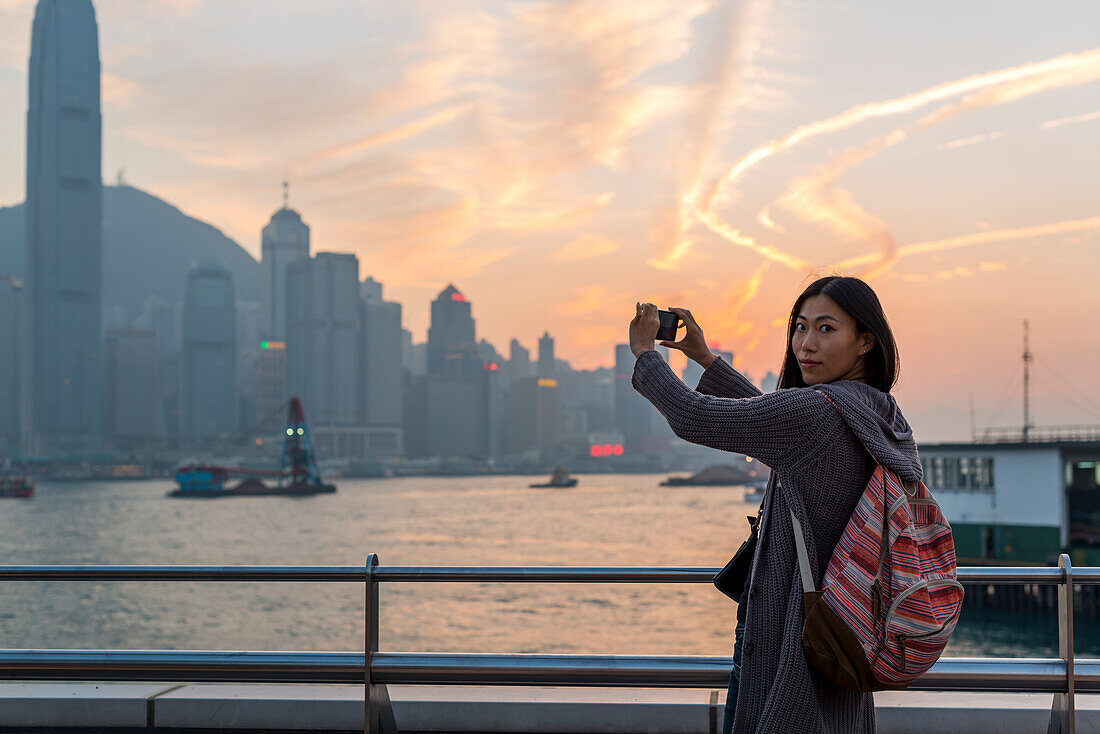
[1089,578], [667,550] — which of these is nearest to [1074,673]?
[1089,578]

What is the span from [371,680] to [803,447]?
8.02 feet

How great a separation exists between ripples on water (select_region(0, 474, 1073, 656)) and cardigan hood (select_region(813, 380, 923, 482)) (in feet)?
45.3

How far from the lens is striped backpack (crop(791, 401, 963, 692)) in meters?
2.10

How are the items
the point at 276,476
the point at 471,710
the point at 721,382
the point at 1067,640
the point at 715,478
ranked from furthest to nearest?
the point at 715,478, the point at 276,476, the point at 471,710, the point at 1067,640, the point at 721,382

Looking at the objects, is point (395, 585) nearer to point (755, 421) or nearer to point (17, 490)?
point (755, 421)

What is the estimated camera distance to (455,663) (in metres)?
3.89

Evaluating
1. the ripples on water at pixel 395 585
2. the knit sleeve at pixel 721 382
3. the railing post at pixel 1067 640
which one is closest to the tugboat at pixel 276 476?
the ripples on water at pixel 395 585

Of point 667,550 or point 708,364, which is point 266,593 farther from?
point 708,364

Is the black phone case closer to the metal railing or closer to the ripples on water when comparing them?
the metal railing

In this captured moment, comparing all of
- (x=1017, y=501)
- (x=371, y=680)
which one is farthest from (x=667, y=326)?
(x=1017, y=501)

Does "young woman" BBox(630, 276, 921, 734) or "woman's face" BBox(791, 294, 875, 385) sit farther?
"woman's face" BBox(791, 294, 875, 385)

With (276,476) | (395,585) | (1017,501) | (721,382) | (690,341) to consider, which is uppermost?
(690,341)

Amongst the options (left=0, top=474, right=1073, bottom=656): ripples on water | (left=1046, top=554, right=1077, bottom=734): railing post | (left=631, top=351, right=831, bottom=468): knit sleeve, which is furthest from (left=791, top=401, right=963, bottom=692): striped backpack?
(left=0, top=474, right=1073, bottom=656): ripples on water

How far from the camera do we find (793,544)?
7.53ft
